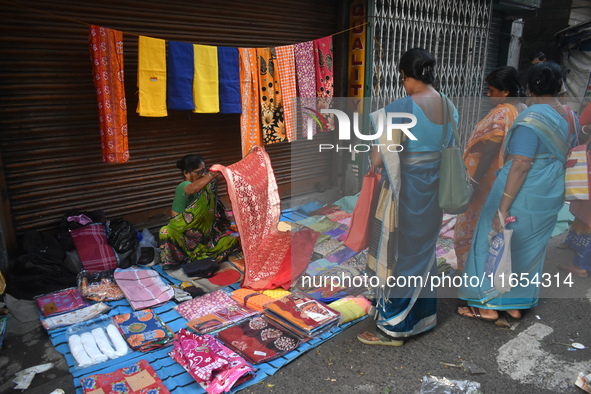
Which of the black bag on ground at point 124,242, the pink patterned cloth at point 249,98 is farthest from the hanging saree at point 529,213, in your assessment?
the black bag on ground at point 124,242

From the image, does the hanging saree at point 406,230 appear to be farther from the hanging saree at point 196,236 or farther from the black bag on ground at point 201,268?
the hanging saree at point 196,236

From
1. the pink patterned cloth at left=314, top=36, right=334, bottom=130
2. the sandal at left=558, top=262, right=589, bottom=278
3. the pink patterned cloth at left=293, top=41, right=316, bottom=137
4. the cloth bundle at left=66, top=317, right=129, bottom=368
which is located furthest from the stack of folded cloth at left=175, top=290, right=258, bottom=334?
the sandal at left=558, top=262, right=589, bottom=278

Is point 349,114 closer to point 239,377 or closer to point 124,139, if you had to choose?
point 124,139

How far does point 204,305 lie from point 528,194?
276 centimetres

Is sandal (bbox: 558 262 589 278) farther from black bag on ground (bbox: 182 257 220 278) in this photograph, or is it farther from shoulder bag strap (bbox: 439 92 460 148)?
black bag on ground (bbox: 182 257 220 278)

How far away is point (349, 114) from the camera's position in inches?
253

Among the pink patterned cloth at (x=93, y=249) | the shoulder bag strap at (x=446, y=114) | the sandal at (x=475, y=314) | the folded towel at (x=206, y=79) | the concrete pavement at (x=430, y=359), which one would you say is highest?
the folded towel at (x=206, y=79)

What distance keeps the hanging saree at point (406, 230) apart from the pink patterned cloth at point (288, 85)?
105 inches

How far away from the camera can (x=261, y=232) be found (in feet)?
13.4

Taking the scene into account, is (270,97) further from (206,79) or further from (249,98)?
(206,79)

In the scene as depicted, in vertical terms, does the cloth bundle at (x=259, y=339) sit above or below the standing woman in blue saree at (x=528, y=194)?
below

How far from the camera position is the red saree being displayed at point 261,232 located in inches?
150

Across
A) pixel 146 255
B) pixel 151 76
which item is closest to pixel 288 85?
pixel 151 76

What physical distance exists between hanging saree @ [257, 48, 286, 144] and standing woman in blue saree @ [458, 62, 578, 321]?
2.84 m
